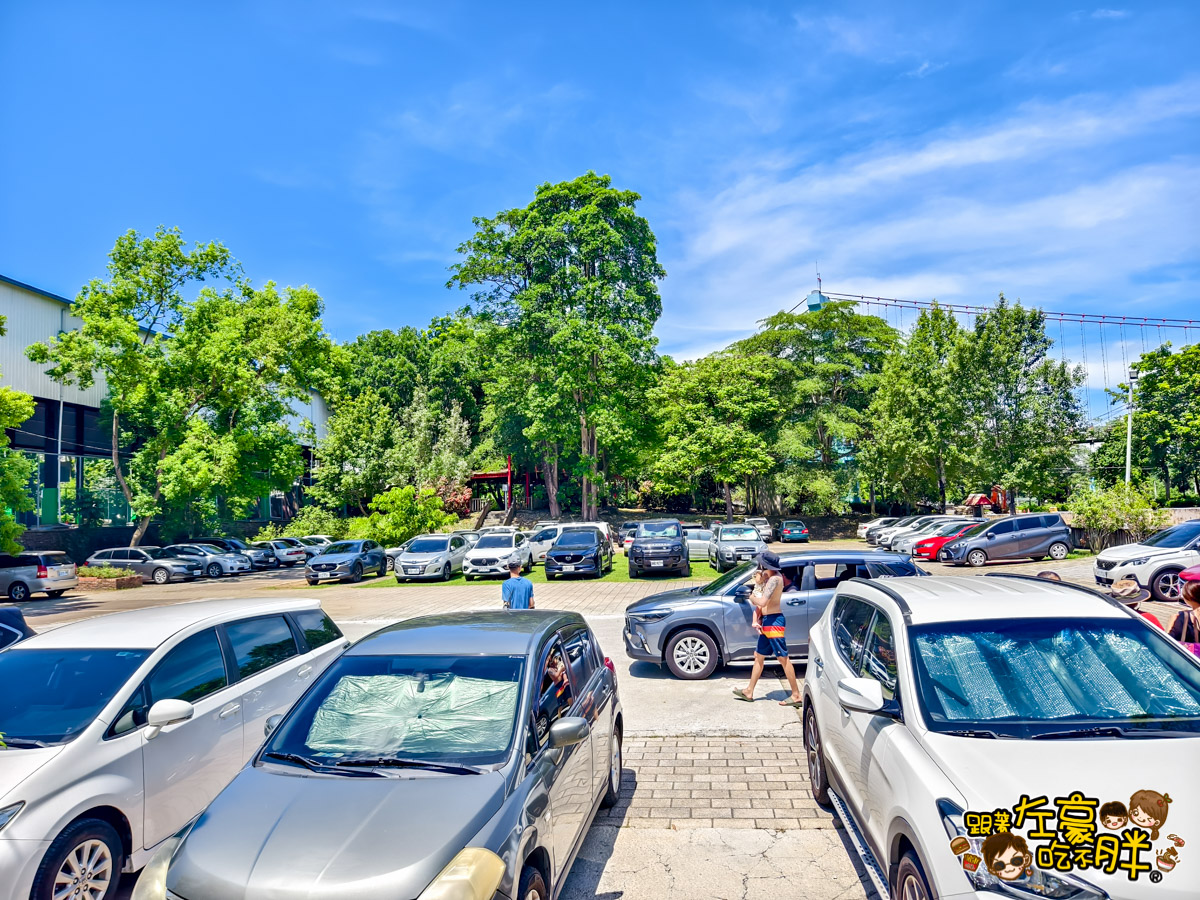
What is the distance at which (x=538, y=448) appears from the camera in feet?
156

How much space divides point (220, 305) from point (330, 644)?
33.7 metres

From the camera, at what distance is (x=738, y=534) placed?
2506 centimetres

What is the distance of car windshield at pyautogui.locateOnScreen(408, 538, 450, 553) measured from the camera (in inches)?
1066

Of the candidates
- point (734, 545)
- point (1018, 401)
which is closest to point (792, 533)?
point (1018, 401)

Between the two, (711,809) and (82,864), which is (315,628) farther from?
(711,809)

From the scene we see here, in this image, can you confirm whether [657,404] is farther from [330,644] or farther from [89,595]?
[330,644]

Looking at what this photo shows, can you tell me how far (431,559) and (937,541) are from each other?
61.7 feet

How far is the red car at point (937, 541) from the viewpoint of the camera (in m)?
27.9

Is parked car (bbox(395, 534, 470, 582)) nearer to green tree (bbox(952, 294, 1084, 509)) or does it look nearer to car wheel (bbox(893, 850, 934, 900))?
car wheel (bbox(893, 850, 934, 900))

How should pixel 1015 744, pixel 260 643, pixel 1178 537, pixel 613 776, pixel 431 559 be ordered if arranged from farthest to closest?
pixel 431 559 → pixel 1178 537 → pixel 260 643 → pixel 613 776 → pixel 1015 744

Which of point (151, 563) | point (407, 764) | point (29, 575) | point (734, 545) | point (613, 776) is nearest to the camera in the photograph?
point (407, 764)

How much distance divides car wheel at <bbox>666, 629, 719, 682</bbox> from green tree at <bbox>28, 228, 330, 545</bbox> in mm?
28251

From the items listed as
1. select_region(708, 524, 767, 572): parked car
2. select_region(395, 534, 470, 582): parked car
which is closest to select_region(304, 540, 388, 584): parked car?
select_region(395, 534, 470, 582): parked car

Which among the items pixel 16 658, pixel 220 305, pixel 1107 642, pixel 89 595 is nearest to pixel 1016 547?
pixel 1107 642
